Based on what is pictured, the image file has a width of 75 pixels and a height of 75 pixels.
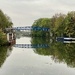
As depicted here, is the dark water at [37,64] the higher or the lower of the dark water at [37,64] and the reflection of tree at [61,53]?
the higher

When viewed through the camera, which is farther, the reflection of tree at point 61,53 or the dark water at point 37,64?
the reflection of tree at point 61,53

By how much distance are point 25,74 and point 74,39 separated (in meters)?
75.1

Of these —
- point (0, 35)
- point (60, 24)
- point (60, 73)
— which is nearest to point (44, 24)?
point (60, 24)

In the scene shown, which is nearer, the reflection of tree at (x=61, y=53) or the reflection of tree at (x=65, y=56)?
the reflection of tree at (x=65, y=56)

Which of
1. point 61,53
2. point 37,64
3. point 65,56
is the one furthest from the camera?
point 61,53

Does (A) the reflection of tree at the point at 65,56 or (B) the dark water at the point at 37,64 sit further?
(A) the reflection of tree at the point at 65,56

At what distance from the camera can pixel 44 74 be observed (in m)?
24.7

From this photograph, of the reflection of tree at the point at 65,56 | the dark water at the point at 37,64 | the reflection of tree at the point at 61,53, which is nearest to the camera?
the dark water at the point at 37,64

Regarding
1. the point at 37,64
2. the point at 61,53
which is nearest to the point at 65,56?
the point at 61,53

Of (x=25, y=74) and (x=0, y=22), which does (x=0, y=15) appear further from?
(x=25, y=74)

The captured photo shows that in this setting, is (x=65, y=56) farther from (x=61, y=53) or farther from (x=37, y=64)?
(x=37, y=64)

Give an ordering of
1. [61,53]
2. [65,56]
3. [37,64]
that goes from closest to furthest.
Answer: [37,64], [65,56], [61,53]

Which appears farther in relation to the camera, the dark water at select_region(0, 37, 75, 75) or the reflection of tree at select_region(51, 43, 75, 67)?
the reflection of tree at select_region(51, 43, 75, 67)

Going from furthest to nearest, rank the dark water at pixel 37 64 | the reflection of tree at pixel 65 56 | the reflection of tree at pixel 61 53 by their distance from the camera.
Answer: the reflection of tree at pixel 61 53
the reflection of tree at pixel 65 56
the dark water at pixel 37 64
